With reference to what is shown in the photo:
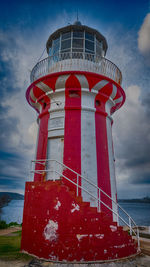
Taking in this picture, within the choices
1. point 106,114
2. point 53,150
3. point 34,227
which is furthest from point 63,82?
point 34,227

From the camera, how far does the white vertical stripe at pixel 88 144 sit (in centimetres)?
805

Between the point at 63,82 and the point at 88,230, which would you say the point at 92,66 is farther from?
the point at 88,230

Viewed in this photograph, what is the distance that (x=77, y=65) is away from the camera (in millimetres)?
9492

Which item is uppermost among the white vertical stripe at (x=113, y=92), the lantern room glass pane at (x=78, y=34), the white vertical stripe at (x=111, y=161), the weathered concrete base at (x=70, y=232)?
the lantern room glass pane at (x=78, y=34)

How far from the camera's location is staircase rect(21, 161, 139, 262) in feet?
18.8

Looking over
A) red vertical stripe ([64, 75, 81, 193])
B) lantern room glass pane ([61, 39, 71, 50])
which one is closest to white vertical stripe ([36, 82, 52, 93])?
red vertical stripe ([64, 75, 81, 193])

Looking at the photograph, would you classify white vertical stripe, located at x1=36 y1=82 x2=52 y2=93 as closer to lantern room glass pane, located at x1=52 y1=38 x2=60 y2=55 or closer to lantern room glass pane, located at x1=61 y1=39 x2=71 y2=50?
lantern room glass pane, located at x1=52 y1=38 x2=60 y2=55

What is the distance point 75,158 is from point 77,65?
4.62m

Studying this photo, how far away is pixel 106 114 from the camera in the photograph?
970cm

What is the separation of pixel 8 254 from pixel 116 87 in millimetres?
8480

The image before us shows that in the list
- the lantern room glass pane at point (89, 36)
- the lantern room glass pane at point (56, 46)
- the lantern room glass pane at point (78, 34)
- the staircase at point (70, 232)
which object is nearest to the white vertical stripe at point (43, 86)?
the lantern room glass pane at point (56, 46)

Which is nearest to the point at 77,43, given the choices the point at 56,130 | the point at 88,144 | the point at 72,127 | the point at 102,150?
the point at 72,127

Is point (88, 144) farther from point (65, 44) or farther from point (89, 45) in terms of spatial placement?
point (65, 44)

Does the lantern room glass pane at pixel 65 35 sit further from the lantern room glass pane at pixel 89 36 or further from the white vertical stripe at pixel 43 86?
the white vertical stripe at pixel 43 86
